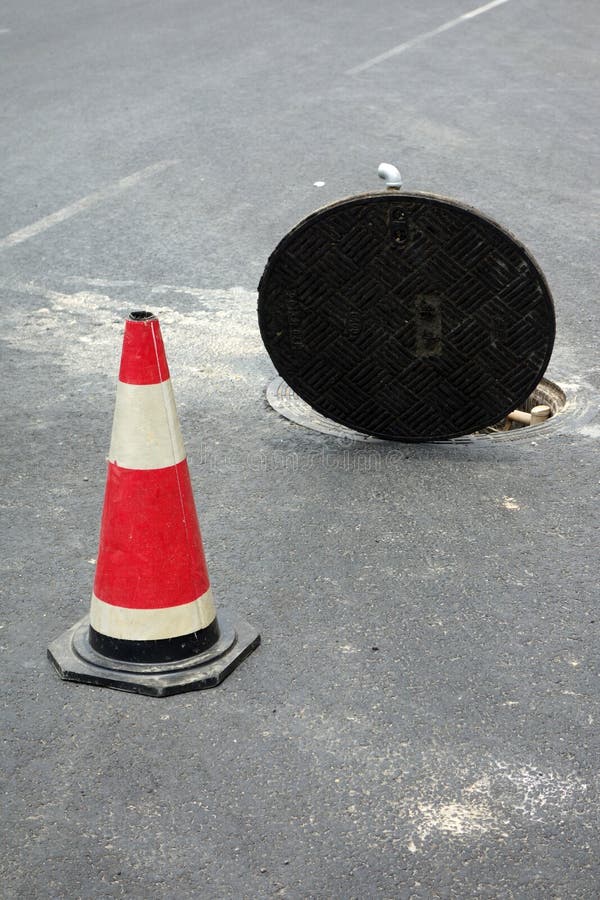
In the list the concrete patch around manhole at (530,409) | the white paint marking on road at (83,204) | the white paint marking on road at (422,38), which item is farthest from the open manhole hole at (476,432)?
the white paint marking on road at (422,38)

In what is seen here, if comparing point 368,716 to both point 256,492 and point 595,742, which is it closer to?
point 595,742

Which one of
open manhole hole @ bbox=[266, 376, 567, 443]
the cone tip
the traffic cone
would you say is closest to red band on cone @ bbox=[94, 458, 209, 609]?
the traffic cone

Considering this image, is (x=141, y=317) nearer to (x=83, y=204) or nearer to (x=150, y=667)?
(x=150, y=667)

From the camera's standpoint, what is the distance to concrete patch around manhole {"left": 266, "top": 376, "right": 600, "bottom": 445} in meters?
5.21

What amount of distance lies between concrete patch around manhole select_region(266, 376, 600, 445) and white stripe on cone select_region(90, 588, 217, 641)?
68.6 inches

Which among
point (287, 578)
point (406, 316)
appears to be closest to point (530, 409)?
point (406, 316)

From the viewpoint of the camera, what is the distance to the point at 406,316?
4.88 meters

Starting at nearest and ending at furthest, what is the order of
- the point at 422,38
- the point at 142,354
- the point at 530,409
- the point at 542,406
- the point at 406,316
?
the point at 142,354 < the point at 406,316 < the point at 542,406 < the point at 530,409 < the point at 422,38

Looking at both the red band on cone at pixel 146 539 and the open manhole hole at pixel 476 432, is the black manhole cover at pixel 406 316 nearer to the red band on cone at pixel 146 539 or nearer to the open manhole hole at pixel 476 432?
the open manhole hole at pixel 476 432

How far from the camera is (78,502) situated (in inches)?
182

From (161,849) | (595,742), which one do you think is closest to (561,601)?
(595,742)

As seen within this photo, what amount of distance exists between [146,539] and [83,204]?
525 centimetres

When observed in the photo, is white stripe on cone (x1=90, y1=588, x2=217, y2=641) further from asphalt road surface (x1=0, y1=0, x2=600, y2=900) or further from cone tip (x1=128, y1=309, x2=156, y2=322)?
cone tip (x1=128, y1=309, x2=156, y2=322)

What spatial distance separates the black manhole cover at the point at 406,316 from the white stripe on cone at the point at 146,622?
166 cm
